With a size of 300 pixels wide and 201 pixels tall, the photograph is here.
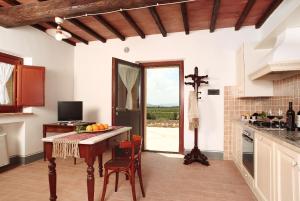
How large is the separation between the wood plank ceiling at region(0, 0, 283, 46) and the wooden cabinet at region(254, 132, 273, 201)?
214 cm

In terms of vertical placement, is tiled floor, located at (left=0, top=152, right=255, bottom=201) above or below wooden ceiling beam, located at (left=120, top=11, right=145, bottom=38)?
below

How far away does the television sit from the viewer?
4129 mm

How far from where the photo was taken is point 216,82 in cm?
419

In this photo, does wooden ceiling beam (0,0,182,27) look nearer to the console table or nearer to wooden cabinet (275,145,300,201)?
the console table

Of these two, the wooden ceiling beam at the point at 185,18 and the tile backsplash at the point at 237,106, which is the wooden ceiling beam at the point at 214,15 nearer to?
the wooden ceiling beam at the point at 185,18

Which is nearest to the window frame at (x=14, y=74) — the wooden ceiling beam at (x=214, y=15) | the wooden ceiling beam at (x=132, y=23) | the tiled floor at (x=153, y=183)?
the tiled floor at (x=153, y=183)

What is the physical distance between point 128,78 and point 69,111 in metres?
1.45

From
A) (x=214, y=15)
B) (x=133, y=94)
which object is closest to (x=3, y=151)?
(x=133, y=94)

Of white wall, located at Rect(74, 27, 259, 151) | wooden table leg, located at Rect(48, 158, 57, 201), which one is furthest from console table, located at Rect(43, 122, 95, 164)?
wooden table leg, located at Rect(48, 158, 57, 201)

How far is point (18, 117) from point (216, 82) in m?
3.90

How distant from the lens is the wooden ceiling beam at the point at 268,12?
3066 mm

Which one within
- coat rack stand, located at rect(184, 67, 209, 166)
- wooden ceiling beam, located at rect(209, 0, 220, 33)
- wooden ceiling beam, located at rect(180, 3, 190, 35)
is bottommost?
coat rack stand, located at rect(184, 67, 209, 166)

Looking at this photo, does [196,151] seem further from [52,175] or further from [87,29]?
[87,29]

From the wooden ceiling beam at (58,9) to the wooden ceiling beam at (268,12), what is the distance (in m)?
1.61
